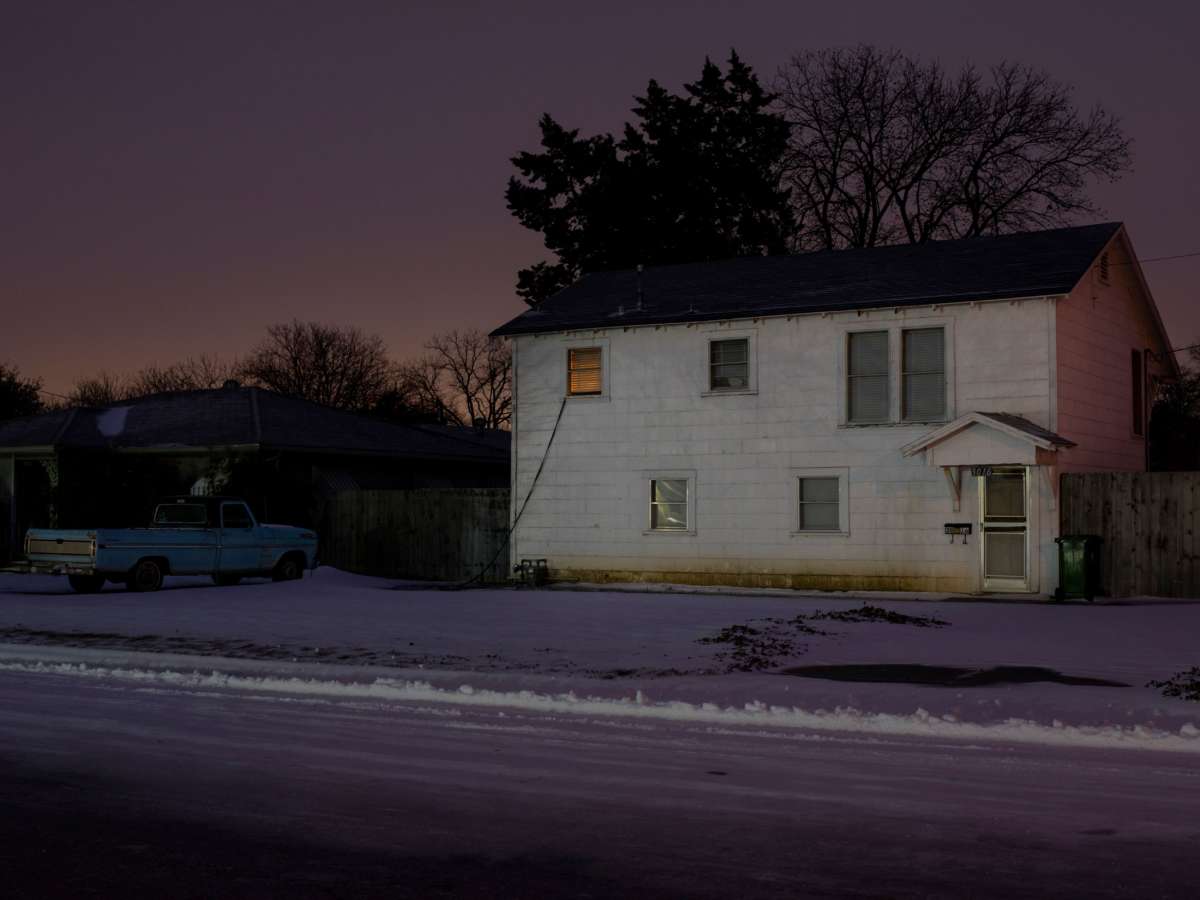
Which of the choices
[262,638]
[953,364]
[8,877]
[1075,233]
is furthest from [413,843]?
[1075,233]

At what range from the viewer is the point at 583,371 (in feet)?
98.0

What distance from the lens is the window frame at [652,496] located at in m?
28.4

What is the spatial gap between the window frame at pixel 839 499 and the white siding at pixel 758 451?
0.18 feet

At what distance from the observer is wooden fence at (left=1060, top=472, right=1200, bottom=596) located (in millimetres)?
23906

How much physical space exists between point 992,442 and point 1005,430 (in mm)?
412

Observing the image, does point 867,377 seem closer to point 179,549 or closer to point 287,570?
point 287,570

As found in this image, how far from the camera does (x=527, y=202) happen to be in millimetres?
51219

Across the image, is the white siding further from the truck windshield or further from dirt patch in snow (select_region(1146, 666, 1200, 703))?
dirt patch in snow (select_region(1146, 666, 1200, 703))

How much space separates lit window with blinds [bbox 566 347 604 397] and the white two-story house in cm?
4

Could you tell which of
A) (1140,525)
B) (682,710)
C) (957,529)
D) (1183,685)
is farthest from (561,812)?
(1140,525)

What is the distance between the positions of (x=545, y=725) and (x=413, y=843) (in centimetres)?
384

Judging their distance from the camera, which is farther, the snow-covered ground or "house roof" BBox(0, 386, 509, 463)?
"house roof" BBox(0, 386, 509, 463)

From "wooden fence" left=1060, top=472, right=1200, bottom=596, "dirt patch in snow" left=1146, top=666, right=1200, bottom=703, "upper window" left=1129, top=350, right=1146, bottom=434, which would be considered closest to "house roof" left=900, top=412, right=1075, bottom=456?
"wooden fence" left=1060, top=472, right=1200, bottom=596

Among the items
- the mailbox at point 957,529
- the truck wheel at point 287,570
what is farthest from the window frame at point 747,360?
the truck wheel at point 287,570
